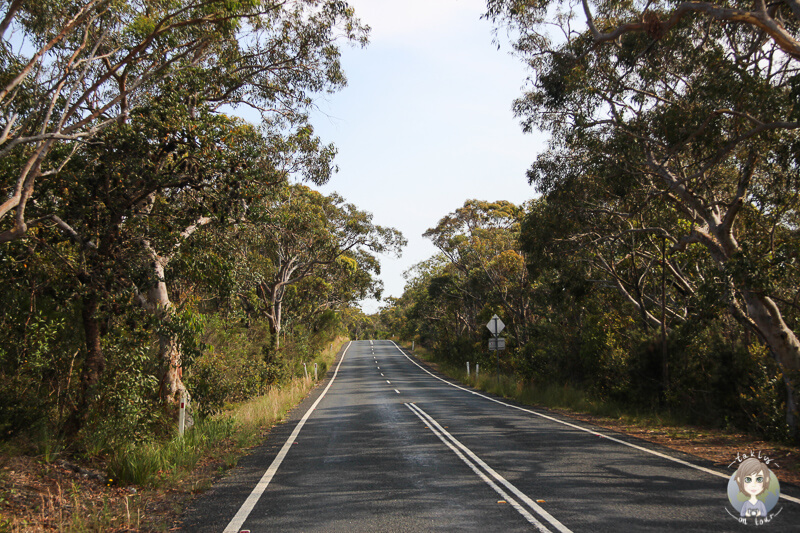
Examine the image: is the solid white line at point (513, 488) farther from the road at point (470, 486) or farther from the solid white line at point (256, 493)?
the solid white line at point (256, 493)

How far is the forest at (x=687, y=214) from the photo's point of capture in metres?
10.5

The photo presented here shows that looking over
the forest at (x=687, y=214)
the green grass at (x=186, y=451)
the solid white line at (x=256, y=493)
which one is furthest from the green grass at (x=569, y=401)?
the green grass at (x=186, y=451)

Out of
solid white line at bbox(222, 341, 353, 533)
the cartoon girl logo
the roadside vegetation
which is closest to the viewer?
solid white line at bbox(222, 341, 353, 533)

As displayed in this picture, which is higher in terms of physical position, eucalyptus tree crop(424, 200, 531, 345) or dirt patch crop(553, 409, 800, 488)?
eucalyptus tree crop(424, 200, 531, 345)

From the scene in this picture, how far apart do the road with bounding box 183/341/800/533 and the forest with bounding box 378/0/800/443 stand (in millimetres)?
3434

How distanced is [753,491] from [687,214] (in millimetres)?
8489

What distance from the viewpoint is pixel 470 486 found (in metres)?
7.07

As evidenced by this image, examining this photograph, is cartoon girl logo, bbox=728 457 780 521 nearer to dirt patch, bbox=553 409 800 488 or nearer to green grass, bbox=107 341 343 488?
dirt patch, bbox=553 409 800 488

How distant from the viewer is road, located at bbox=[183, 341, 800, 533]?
555 cm

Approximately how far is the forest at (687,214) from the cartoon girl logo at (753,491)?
9.67 feet

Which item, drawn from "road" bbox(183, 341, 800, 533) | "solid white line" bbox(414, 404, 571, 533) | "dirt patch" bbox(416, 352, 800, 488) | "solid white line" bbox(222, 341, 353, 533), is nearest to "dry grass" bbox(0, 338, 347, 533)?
"road" bbox(183, 341, 800, 533)

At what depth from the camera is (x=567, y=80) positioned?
13547mm

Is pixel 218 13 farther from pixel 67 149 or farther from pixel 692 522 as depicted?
pixel 692 522

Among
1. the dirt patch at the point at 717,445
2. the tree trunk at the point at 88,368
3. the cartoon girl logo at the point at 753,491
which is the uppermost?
the tree trunk at the point at 88,368
